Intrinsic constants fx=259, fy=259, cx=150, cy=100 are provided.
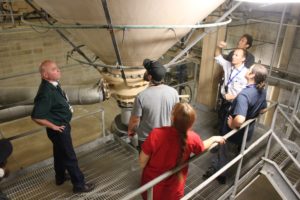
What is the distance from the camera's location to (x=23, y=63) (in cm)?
631

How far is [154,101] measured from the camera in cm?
229

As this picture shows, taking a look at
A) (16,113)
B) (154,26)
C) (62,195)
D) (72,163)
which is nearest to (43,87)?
(72,163)

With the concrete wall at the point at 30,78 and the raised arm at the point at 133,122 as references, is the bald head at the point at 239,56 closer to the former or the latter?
the raised arm at the point at 133,122

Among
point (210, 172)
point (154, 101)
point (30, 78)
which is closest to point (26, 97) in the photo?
point (154, 101)

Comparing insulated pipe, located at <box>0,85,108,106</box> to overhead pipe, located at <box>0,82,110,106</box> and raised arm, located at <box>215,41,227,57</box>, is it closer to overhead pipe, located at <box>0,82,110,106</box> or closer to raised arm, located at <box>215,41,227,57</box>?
overhead pipe, located at <box>0,82,110,106</box>

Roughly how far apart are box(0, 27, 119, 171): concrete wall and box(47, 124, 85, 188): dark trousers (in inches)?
95.1

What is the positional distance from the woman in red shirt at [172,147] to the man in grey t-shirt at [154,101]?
1.74 ft

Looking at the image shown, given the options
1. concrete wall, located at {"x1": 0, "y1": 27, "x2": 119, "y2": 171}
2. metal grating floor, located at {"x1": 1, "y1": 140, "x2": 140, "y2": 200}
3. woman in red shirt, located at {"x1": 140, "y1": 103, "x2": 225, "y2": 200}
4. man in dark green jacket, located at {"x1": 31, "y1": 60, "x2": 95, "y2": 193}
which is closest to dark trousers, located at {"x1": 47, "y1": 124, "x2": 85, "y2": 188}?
man in dark green jacket, located at {"x1": 31, "y1": 60, "x2": 95, "y2": 193}

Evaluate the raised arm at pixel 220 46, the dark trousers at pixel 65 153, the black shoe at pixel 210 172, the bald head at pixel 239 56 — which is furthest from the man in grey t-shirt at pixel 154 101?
the raised arm at pixel 220 46

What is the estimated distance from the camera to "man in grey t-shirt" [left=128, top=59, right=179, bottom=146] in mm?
2242

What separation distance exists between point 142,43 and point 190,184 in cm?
185

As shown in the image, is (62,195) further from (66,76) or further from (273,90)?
(273,90)

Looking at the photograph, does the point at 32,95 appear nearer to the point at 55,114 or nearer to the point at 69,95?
the point at 69,95

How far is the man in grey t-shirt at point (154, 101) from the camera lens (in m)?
2.24
